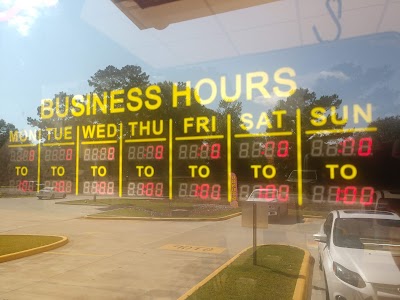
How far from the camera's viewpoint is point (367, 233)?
612 centimetres

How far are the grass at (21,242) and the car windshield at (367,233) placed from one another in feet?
26.7

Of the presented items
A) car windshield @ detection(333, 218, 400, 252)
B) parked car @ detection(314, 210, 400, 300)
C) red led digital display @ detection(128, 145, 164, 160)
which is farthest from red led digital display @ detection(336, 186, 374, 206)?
red led digital display @ detection(128, 145, 164, 160)

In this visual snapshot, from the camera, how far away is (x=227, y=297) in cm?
562

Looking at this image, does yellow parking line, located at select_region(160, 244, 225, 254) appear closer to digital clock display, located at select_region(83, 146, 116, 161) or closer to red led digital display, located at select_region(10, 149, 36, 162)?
digital clock display, located at select_region(83, 146, 116, 161)

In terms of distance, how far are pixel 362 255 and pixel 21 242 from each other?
999 cm

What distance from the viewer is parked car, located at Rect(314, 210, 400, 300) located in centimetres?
463

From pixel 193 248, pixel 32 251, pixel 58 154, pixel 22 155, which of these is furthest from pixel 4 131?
pixel 193 248

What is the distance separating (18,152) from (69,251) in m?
4.76

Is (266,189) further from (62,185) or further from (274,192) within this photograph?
(62,185)

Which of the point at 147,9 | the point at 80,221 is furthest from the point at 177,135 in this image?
the point at 80,221

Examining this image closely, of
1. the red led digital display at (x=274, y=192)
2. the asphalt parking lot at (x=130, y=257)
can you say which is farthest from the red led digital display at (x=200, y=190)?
the asphalt parking lot at (x=130, y=257)

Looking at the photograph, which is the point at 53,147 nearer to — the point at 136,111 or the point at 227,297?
the point at 136,111

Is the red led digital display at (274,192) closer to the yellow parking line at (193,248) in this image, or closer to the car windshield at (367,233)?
the car windshield at (367,233)

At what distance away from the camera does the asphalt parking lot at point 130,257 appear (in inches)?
261
